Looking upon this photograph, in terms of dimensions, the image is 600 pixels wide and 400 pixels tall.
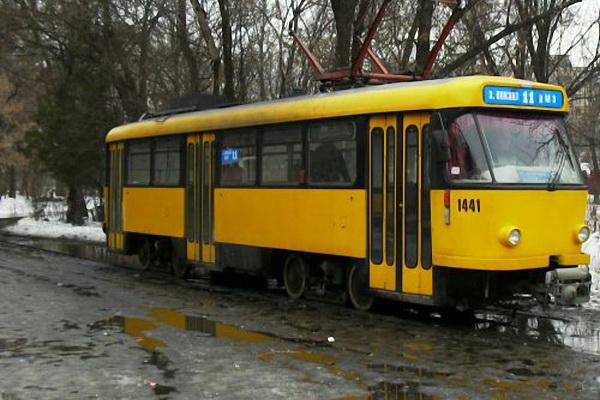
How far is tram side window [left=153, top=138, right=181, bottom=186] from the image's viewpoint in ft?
52.6

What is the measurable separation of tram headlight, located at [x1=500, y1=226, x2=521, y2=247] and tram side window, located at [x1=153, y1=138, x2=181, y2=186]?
788 cm

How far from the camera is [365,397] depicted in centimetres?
697

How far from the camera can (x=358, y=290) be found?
1171 centimetres

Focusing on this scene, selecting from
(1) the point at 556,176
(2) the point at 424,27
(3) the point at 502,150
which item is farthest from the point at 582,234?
(2) the point at 424,27

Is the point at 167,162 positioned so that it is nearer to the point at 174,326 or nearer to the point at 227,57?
the point at 174,326

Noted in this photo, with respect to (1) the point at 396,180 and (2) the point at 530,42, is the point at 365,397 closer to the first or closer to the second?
(1) the point at 396,180

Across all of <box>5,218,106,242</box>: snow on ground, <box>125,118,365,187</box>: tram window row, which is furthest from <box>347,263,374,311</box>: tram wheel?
<box>5,218,106,242</box>: snow on ground

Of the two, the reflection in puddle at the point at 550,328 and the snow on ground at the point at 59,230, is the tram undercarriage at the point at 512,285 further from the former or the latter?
the snow on ground at the point at 59,230

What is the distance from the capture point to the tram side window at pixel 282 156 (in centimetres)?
1254

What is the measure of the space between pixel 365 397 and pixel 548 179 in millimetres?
4577

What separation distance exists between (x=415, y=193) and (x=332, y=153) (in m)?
1.78

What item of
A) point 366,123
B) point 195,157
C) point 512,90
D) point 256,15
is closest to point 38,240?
point 256,15

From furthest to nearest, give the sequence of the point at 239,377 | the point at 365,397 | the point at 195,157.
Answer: the point at 195,157
the point at 239,377
the point at 365,397

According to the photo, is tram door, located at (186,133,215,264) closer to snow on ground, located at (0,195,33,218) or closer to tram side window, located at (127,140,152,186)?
tram side window, located at (127,140,152,186)
